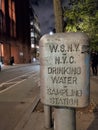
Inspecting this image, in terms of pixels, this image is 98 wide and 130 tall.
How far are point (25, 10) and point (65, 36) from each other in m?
90.9

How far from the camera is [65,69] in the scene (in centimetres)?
453

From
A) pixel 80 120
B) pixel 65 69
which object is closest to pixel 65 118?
pixel 65 69

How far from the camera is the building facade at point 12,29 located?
63.6 metres

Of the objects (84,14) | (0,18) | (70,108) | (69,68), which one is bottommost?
(70,108)

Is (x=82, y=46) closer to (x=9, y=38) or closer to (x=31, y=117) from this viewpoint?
(x=31, y=117)

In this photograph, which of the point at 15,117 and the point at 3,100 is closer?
the point at 15,117

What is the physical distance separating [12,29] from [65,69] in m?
68.8

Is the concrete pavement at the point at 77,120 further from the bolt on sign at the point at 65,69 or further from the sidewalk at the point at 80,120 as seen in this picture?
the bolt on sign at the point at 65,69

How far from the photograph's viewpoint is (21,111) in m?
10.7

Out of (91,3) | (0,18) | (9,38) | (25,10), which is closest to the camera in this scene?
(91,3)

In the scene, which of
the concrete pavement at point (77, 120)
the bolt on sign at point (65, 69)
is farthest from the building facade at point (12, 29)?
the bolt on sign at point (65, 69)

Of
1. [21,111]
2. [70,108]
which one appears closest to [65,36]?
[70,108]

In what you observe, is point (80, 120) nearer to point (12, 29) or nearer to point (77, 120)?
point (77, 120)

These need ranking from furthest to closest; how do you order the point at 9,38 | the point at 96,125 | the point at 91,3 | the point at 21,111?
the point at 9,38 → the point at 21,111 → the point at 91,3 → the point at 96,125
